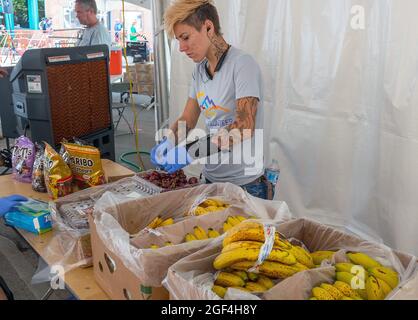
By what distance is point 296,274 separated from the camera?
90cm

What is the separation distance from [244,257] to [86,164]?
1159 millimetres

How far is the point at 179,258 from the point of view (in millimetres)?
1029

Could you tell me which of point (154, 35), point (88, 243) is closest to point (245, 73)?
point (88, 243)

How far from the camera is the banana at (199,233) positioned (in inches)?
46.3

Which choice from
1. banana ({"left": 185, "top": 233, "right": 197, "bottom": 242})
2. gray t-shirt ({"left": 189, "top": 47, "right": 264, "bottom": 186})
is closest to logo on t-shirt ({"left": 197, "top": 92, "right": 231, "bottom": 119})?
gray t-shirt ({"left": 189, "top": 47, "right": 264, "bottom": 186})

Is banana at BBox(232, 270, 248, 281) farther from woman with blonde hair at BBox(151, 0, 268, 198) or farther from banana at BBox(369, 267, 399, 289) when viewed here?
woman with blonde hair at BBox(151, 0, 268, 198)

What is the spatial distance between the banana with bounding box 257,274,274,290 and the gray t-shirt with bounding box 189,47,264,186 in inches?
36.6

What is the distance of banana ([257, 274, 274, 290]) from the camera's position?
93cm

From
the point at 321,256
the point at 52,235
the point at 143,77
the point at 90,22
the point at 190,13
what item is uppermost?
the point at 90,22

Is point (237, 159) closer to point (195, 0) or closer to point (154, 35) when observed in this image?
point (195, 0)

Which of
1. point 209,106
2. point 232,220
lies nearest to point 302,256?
point 232,220

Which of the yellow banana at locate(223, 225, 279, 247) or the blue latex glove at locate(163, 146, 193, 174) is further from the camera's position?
the blue latex glove at locate(163, 146, 193, 174)

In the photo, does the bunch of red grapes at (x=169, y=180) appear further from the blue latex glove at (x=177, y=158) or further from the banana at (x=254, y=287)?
the banana at (x=254, y=287)

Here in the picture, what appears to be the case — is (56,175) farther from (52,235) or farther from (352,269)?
(352,269)
